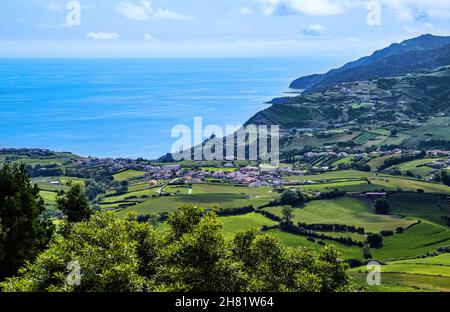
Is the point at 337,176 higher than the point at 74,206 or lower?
lower

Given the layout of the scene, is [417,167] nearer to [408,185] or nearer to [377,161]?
[377,161]

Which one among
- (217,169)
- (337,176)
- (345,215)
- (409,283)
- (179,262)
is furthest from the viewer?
(217,169)

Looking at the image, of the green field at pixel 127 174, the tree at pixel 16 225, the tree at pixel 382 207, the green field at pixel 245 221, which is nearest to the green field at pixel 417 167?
the tree at pixel 382 207


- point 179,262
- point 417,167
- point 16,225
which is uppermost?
point 179,262

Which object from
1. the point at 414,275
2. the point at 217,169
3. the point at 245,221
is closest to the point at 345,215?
the point at 245,221

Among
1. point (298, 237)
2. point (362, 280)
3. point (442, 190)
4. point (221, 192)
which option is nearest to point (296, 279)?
point (362, 280)

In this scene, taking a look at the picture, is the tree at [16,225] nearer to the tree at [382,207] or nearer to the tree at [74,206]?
the tree at [74,206]
